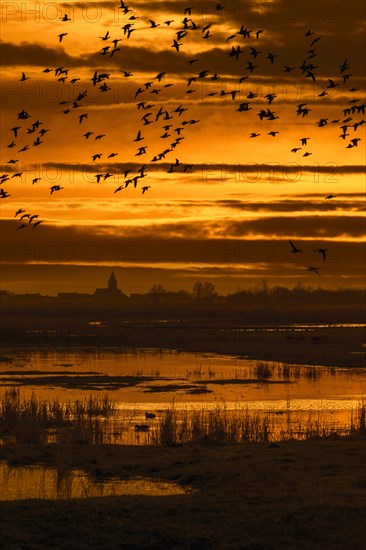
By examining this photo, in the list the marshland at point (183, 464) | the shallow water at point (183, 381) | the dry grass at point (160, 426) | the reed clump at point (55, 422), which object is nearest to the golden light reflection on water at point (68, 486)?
the marshland at point (183, 464)

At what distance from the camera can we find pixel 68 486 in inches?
896

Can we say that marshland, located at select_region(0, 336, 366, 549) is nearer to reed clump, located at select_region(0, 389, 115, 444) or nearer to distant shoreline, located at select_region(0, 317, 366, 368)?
reed clump, located at select_region(0, 389, 115, 444)

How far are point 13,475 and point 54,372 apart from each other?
26.7 metres

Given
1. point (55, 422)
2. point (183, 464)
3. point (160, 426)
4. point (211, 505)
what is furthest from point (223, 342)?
point (211, 505)

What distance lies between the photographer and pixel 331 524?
18.6 m

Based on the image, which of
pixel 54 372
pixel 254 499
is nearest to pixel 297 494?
pixel 254 499

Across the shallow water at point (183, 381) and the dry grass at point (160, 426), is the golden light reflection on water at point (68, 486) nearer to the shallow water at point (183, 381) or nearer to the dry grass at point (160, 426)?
the dry grass at point (160, 426)

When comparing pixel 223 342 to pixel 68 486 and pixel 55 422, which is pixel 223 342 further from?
pixel 68 486

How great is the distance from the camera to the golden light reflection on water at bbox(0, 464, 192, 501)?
22.0 m

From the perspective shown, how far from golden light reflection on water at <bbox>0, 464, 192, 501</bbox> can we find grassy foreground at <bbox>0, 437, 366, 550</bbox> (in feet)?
1.32

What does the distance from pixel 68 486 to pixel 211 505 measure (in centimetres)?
391

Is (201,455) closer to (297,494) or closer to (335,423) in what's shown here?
(297,494)

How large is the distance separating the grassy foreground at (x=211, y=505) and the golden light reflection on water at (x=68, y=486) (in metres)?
0.40

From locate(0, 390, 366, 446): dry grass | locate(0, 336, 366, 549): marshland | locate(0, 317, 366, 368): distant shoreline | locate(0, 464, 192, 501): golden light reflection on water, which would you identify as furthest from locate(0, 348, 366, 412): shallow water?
locate(0, 464, 192, 501): golden light reflection on water
